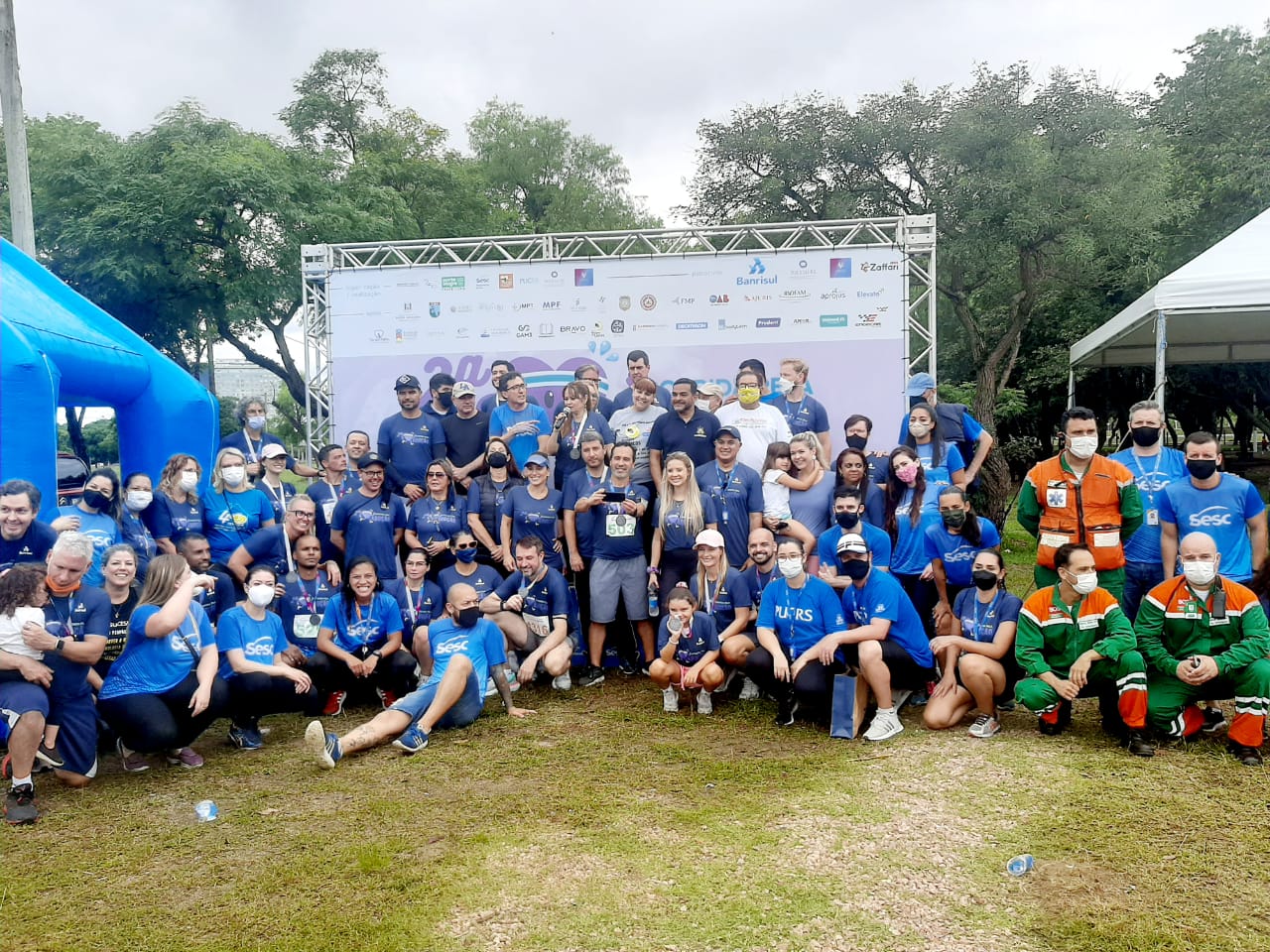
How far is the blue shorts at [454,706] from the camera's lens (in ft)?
18.3

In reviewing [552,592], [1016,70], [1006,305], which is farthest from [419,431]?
[1006,305]

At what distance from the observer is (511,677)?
6.67 metres

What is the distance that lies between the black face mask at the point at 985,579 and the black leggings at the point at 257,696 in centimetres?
389

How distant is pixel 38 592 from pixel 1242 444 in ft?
77.5

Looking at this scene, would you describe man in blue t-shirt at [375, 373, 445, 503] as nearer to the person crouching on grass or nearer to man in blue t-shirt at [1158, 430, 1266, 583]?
the person crouching on grass

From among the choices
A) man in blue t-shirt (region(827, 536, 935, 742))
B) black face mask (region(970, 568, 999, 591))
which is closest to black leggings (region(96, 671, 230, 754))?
man in blue t-shirt (region(827, 536, 935, 742))

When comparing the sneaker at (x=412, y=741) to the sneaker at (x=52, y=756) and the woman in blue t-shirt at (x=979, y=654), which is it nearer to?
the sneaker at (x=52, y=756)

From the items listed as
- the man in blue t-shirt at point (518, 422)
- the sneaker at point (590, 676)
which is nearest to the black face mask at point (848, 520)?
the sneaker at point (590, 676)

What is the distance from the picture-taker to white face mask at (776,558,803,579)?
18.4 ft

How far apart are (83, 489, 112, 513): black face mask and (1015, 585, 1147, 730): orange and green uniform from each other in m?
5.30

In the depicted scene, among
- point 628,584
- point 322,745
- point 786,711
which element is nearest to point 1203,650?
point 786,711

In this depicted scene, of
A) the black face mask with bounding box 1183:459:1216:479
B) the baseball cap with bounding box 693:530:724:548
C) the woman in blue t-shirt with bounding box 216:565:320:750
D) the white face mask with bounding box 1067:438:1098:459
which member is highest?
the white face mask with bounding box 1067:438:1098:459

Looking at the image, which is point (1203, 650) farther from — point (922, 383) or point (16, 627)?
point (16, 627)

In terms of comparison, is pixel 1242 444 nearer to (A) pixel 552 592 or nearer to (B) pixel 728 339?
(B) pixel 728 339
